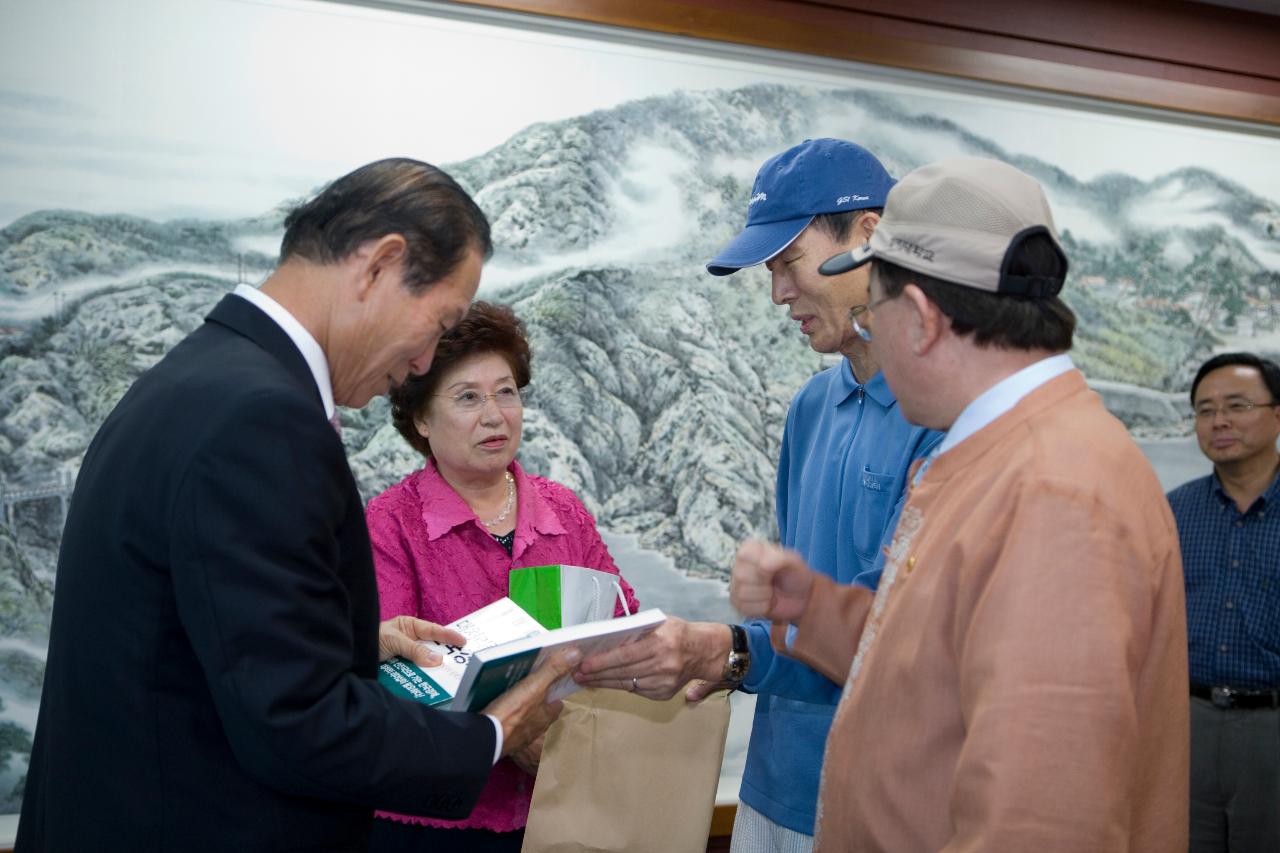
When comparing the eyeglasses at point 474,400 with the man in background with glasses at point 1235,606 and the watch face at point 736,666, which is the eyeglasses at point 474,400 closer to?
the watch face at point 736,666

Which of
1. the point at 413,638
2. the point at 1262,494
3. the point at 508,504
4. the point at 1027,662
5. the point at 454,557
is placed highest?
the point at 1262,494

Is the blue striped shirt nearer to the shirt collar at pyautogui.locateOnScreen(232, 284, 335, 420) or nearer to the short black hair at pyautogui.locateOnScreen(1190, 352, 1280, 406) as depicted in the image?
the short black hair at pyautogui.locateOnScreen(1190, 352, 1280, 406)

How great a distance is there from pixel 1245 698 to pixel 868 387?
2488 millimetres

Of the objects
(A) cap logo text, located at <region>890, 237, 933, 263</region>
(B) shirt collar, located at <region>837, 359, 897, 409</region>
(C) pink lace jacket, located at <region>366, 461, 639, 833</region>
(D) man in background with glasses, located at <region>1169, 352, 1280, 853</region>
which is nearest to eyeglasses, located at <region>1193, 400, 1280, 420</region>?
(D) man in background with glasses, located at <region>1169, 352, 1280, 853</region>

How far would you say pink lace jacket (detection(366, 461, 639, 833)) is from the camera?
2246 millimetres

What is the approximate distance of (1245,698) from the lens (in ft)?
11.9

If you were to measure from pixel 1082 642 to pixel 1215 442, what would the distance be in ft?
11.0

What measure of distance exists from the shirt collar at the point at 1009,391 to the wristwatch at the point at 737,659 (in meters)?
0.86

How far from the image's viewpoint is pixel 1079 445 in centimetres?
121

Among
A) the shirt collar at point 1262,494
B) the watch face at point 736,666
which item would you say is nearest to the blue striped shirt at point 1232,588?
the shirt collar at point 1262,494

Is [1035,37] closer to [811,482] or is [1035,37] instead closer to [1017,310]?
[811,482]

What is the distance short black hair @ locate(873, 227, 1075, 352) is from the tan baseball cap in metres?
0.01

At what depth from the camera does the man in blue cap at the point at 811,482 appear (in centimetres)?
195

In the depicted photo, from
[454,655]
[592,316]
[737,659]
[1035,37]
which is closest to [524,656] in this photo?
[454,655]
